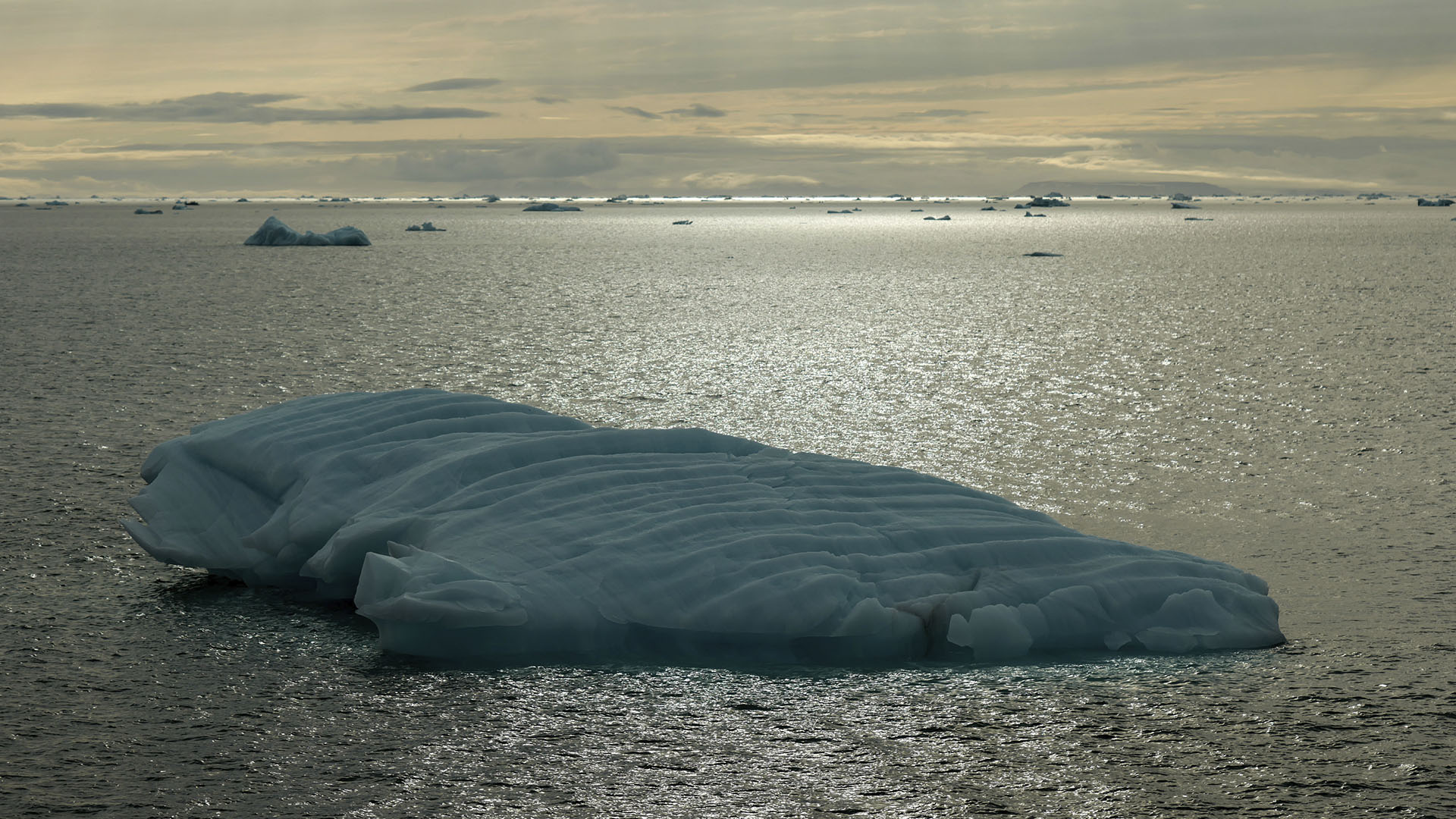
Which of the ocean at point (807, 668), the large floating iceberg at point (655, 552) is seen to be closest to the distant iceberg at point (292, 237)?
the ocean at point (807, 668)

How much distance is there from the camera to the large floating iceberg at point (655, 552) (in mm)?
8203

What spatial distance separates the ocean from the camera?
6.44 meters

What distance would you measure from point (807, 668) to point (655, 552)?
1.33m


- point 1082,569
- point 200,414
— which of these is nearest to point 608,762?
point 1082,569

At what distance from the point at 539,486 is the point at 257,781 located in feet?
11.5

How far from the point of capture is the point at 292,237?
7394 cm

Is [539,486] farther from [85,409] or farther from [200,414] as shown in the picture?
[85,409]

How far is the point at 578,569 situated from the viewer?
27.7 ft

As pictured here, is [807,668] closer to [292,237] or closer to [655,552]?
[655,552]

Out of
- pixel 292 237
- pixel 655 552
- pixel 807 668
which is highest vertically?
pixel 292 237

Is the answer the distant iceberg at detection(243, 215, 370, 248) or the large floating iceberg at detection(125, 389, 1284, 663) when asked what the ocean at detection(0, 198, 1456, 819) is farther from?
the distant iceberg at detection(243, 215, 370, 248)

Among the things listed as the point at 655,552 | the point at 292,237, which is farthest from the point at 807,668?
the point at 292,237

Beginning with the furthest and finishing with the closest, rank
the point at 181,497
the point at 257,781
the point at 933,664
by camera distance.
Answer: the point at 181,497 → the point at 933,664 → the point at 257,781

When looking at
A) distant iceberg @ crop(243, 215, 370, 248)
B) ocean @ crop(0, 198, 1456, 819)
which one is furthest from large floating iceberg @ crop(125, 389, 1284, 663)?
distant iceberg @ crop(243, 215, 370, 248)
